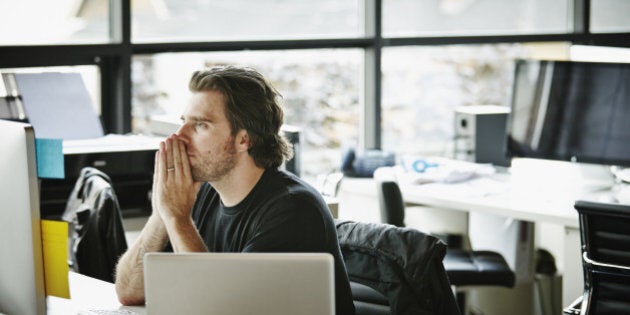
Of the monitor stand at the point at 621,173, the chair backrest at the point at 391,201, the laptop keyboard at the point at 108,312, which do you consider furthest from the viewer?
the monitor stand at the point at 621,173

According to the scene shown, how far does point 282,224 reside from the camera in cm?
232

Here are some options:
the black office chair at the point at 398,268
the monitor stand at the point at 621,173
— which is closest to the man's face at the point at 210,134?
the black office chair at the point at 398,268

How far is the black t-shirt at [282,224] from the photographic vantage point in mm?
2287

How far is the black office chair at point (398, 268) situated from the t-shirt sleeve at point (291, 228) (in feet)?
0.48

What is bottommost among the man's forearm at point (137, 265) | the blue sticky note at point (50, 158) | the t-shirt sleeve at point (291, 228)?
the man's forearm at point (137, 265)

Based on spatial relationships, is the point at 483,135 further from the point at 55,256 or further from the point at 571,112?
the point at 55,256

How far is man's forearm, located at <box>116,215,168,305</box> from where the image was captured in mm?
2453

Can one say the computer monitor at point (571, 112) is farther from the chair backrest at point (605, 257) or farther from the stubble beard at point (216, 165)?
the stubble beard at point (216, 165)

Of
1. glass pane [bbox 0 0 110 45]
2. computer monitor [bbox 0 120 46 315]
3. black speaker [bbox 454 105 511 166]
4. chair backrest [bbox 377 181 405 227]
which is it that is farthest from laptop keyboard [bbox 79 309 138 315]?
black speaker [bbox 454 105 511 166]

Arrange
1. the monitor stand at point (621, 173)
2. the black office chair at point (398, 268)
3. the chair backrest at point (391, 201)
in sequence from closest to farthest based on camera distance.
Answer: the black office chair at point (398, 268)
the chair backrest at point (391, 201)
the monitor stand at point (621, 173)

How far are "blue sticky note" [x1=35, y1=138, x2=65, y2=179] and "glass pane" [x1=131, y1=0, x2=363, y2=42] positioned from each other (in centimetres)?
219

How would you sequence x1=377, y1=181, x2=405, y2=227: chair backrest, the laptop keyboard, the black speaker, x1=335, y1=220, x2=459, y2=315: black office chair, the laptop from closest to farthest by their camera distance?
the laptop → x1=335, y1=220, x2=459, y2=315: black office chair → the laptop keyboard → x1=377, y1=181, x2=405, y2=227: chair backrest → the black speaker

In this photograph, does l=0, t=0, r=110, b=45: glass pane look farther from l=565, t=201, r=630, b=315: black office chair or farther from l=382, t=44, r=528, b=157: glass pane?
l=565, t=201, r=630, b=315: black office chair

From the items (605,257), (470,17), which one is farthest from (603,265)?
(470,17)
